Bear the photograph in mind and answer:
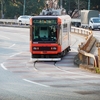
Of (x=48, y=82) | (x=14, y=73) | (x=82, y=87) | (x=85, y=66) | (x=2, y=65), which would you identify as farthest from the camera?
(x=2, y=65)

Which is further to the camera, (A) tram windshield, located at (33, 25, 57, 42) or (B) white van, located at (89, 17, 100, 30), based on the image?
(B) white van, located at (89, 17, 100, 30)

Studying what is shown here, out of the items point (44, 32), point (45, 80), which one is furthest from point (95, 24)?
point (45, 80)

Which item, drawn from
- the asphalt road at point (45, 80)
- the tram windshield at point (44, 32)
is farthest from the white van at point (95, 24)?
the tram windshield at point (44, 32)

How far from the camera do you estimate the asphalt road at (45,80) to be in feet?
48.1

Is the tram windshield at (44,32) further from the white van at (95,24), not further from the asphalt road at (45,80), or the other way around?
the white van at (95,24)

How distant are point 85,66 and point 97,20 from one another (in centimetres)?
4288

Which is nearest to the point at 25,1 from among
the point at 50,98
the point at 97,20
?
the point at 97,20

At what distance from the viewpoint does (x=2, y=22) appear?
283 feet

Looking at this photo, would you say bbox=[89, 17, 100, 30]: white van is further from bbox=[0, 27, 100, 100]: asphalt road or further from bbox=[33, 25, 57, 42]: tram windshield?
bbox=[33, 25, 57, 42]: tram windshield

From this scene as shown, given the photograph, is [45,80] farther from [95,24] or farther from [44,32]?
[95,24]

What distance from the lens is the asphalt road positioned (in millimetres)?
14665

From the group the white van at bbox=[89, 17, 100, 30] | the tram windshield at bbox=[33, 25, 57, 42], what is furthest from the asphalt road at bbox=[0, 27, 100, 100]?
the white van at bbox=[89, 17, 100, 30]

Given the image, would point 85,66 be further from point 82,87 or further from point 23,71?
point 82,87

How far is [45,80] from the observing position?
65.2ft
